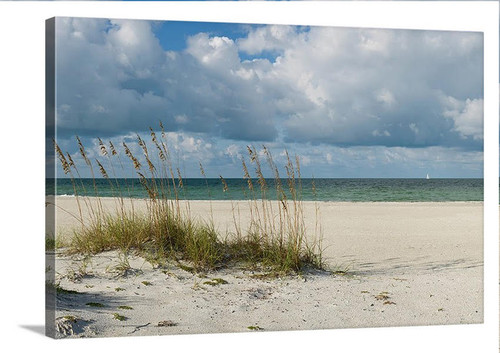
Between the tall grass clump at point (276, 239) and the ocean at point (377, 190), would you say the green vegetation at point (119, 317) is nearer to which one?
the tall grass clump at point (276, 239)

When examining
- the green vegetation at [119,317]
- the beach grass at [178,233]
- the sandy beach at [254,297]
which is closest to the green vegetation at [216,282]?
the sandy beach at [254,297]

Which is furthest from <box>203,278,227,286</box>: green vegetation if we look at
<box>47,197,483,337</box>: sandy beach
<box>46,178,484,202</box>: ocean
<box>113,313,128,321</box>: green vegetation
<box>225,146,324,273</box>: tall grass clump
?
<box>46,178,484,202</box>: ocean

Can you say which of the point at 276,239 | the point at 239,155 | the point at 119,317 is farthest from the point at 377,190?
the point at 119,317

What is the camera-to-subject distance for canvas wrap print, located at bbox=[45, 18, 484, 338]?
3639 mm

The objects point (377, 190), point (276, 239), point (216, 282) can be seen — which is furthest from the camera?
point (377, 190)

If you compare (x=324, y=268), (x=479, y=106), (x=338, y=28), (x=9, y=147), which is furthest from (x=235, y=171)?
(x=479, y=106)

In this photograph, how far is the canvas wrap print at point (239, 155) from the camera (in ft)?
11.9

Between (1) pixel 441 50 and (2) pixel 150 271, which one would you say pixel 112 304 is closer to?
(2) pixel 150 271

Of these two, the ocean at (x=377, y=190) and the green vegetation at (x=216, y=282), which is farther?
the ocean at (x=377, y=190)

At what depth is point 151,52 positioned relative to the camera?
14.2 feet

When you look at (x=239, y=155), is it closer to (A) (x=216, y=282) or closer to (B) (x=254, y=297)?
(A) (x=216, y=282)

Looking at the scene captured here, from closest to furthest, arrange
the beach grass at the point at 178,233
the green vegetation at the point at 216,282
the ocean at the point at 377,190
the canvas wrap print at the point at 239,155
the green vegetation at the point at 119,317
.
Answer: the green vegetation at the point at 119,317 → the canvas wrap print at the point at 239,155 → the green vegetation at the point at 216,282 → the beach grass at the point at 178,233 → the ocean at the point at 377,190

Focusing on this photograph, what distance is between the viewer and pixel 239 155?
15.1 feet

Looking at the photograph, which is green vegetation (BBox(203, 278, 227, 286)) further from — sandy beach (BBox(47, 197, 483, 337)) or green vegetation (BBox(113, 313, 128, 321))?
green vegetation (BBox(113, 313, 128, 321))
